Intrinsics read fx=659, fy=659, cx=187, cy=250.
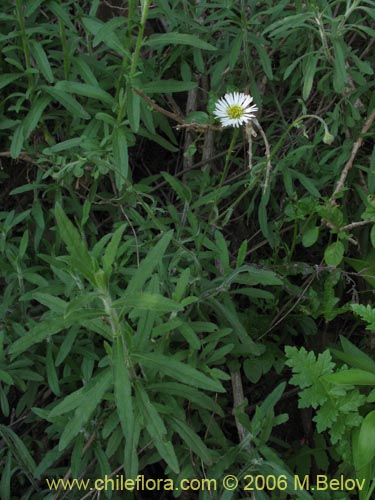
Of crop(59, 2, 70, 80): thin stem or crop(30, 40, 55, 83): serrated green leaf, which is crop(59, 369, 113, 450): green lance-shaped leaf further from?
crop(59, 2, 70, 80): thin stem

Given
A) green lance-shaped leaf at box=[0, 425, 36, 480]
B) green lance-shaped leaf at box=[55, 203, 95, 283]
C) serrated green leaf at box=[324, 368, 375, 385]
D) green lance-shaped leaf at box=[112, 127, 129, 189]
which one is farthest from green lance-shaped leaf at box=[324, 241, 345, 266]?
green lance-shaped leaf at box=[0, 425, 36, 480]

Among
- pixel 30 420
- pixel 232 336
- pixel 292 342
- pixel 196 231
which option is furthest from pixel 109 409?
pixel 292 342

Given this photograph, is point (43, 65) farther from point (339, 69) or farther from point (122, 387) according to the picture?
point (122, 387)

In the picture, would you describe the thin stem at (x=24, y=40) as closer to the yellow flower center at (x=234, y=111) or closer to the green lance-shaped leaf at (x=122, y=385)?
the yellow flower center at (x=234, y=111)

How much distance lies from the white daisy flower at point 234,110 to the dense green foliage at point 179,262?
8cm

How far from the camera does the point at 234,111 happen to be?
225cm

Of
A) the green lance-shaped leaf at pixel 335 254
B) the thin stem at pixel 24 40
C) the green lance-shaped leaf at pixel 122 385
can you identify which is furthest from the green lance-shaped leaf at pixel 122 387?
the thin stem at pixel 24 40

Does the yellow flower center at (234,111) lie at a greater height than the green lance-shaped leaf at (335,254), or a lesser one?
greater

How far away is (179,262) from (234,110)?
1.84 ft

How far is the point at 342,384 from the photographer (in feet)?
6.77

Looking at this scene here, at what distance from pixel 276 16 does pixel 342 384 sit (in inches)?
55.4

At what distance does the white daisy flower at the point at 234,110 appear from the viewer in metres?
2.18

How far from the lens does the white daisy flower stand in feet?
7.16

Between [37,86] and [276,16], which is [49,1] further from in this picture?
[276,16]
